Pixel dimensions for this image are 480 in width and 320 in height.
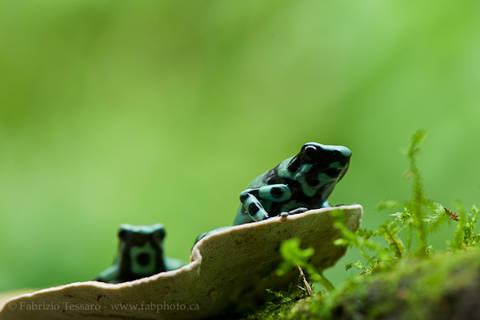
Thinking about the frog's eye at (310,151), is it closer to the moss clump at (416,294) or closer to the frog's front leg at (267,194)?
the frog's front leg at (267,194)

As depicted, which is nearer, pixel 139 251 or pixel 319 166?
pixel 319 166

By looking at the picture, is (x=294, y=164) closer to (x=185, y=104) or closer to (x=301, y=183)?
(x=301, y=183)

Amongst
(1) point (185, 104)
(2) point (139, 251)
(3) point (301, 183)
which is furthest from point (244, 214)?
(1) point (185, 104)

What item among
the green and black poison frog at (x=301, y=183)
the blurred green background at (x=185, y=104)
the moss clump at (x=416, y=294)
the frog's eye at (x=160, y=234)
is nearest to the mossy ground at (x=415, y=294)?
the moss clump at (x=416, y=294)

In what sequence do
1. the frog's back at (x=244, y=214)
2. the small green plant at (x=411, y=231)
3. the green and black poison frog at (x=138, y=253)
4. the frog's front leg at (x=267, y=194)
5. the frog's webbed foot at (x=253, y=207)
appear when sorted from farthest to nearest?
the green and black poison frog at (x=138, y=253) → the frog's back at (x=244, y=214) → the frog's front leg at (x=267, y=194) → the frog's webbed foot at (x=253, y=207) → the small green plant at (x=411, y=231)

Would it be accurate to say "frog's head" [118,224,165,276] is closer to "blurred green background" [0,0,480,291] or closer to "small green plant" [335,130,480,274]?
"small green plant" [335,130,480,274]

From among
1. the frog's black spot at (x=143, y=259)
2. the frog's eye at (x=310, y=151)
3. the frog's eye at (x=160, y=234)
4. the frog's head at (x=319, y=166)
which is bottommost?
the frog's black spot at (x=143, y=259)

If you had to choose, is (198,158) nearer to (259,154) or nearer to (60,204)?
(259,154)
